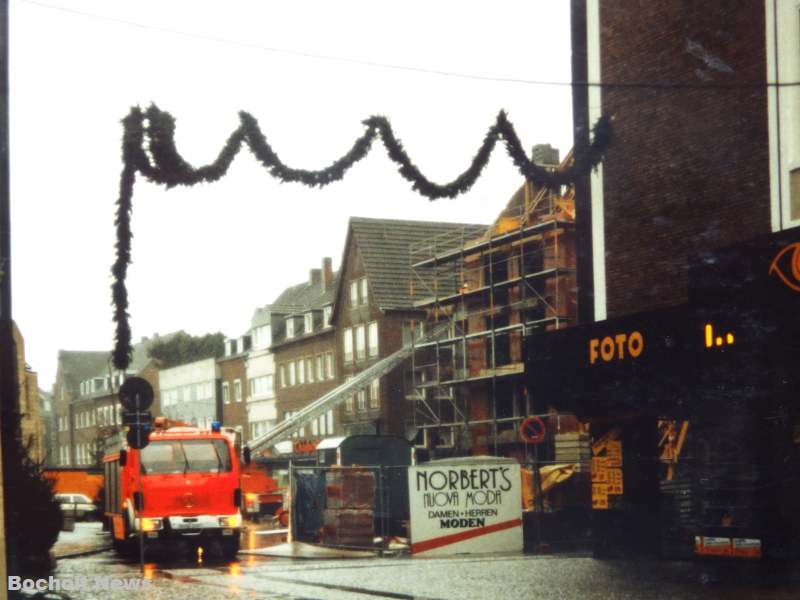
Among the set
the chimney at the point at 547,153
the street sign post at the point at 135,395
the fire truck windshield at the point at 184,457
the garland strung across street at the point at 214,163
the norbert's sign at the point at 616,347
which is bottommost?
the fire truck windshield at the point at 184,457

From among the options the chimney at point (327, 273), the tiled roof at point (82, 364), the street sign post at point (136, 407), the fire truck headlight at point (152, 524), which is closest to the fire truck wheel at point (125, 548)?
the fire truck headlight at point (152, 524)

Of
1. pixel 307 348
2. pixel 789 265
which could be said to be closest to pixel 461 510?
pixel 789 265

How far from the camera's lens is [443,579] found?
17.4m

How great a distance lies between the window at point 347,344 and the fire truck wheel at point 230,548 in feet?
139

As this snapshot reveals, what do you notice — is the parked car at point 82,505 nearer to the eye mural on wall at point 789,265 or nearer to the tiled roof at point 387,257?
the tiled roof at point 387,257

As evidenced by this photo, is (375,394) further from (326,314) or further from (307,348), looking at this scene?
(326,314)

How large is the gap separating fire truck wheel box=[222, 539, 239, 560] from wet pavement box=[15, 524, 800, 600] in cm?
204

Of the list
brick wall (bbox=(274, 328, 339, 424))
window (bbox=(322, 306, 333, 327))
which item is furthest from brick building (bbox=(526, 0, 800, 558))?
window (bbox=(322, 306, 333, 327))

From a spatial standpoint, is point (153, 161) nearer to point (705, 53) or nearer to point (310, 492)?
point (705, 53)

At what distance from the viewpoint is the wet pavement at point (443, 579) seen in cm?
1498

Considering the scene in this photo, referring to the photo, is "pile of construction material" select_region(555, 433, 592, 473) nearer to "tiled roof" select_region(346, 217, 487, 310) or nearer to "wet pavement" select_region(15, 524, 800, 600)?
"tiled roof" select_region(346, 217, 487, 310)

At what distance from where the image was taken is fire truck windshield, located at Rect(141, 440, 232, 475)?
2527 cm

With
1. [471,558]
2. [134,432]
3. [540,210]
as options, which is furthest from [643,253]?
[540,210]

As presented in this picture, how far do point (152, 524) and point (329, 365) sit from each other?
154ft
